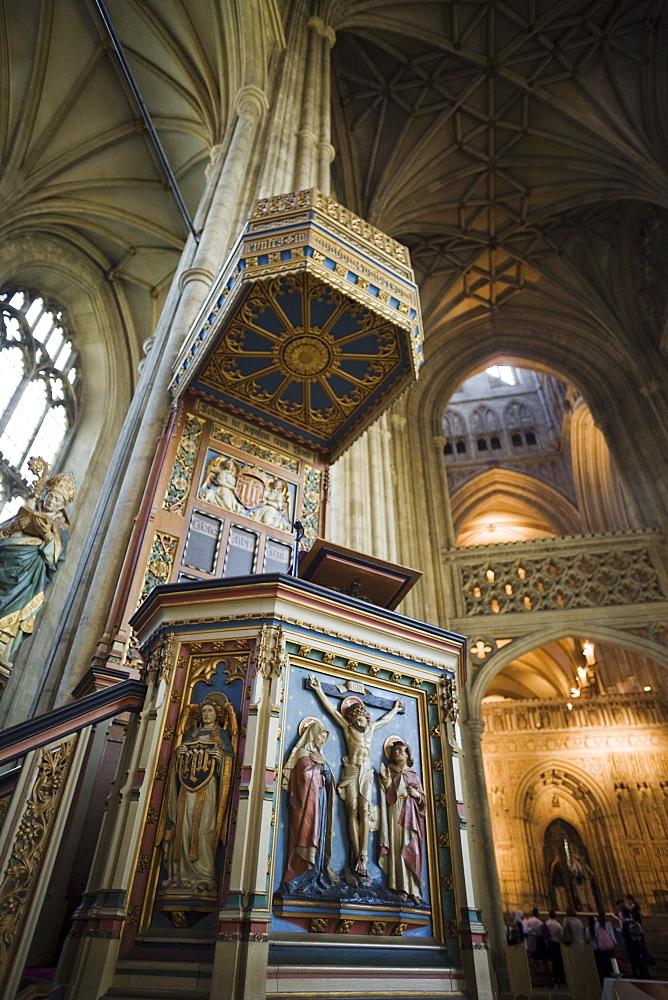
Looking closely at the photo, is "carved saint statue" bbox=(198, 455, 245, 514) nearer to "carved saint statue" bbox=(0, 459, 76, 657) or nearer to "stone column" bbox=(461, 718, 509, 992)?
"carved saint statue" bbox=(0, 459, 76, 657)

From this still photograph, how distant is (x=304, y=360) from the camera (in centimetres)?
603

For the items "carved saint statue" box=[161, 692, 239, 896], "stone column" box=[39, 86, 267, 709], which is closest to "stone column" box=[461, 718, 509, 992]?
"stone column" box=[39, 86, 267, 709]

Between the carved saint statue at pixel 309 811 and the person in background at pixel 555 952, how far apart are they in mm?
8690

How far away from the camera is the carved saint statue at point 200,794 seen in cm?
213

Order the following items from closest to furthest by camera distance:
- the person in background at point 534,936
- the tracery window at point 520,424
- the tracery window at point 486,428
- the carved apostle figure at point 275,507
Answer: the carved apostle figure at point 275,507 < the person in background at point 534,936 < the tracery window at point 520,424 < the tracery window at point 486,428

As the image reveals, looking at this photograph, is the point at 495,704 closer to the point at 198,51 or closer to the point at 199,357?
the point at 199,357

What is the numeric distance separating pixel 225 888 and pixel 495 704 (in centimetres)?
1359

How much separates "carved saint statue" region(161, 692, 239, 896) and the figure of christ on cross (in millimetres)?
409

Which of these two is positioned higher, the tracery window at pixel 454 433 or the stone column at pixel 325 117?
the tracery window at pixel 454 433

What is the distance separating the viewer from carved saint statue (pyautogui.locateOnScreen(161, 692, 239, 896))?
2.13 m

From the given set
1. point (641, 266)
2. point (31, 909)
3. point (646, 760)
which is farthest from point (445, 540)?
point (31, 909)

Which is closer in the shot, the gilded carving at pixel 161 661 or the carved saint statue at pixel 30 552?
the gilded carving at pixel 161 661

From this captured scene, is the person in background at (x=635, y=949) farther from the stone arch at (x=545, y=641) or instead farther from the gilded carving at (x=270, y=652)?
the gilded carving at (x=270, y=652)

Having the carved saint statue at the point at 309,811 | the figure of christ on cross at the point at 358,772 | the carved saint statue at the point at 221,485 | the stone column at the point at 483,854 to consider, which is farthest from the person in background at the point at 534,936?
the carved saint statue at the point at 309,811
